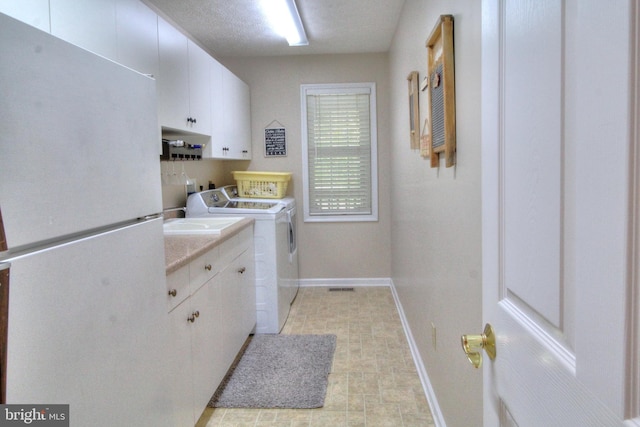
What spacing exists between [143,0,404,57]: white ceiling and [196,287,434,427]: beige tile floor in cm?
247

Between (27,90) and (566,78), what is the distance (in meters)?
0.93

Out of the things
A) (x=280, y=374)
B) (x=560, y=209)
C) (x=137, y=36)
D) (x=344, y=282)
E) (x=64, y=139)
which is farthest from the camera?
(x=344, y=282)

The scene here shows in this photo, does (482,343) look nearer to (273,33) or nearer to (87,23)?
(87,23)

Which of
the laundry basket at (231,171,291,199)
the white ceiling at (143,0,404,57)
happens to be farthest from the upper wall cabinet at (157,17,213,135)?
the laundry basket at (231,171,291,199)

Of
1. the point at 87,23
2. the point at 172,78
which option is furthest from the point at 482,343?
the point at 172,78

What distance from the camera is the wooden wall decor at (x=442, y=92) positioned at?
5.85ft

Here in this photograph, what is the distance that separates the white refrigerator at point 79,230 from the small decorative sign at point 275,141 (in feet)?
11.2

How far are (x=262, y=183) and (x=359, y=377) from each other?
7.53ft

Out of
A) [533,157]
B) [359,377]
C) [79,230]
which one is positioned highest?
[533,157]

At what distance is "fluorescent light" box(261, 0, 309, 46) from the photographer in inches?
125

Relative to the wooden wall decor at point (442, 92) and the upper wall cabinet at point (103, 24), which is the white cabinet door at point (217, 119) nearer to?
the upper wall cabinet at point (103, 24)

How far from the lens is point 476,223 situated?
1480mm

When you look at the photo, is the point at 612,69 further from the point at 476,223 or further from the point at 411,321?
the point at 411,321

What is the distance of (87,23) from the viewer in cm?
178
